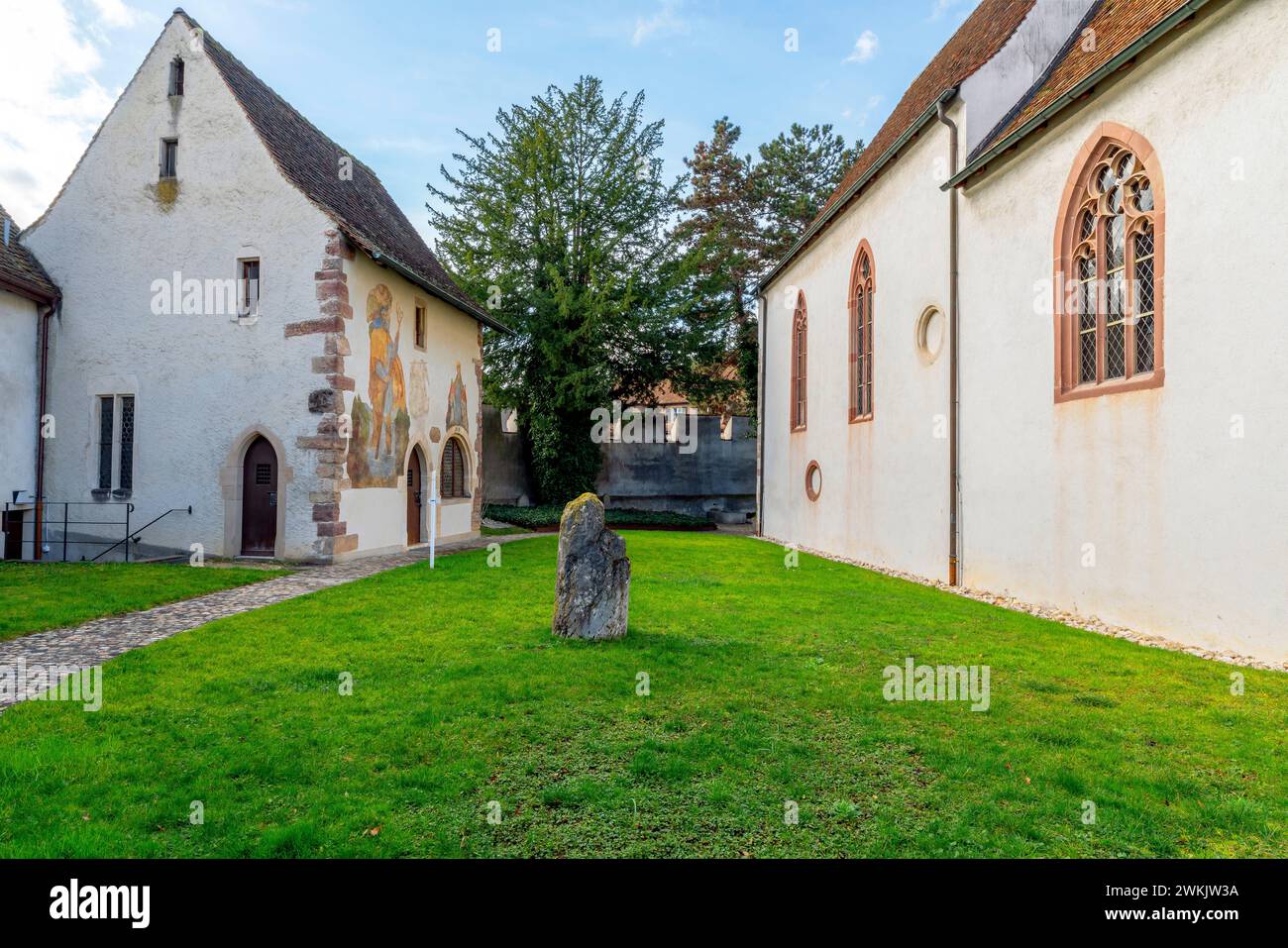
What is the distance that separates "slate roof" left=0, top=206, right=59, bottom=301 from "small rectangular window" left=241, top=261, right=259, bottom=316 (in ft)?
13.5

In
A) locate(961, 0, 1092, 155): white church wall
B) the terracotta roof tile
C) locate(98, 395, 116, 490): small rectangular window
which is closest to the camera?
locate(961, 0, 1092, 155): white church wall

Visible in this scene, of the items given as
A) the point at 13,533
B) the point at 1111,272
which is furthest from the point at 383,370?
the point at 1111,272

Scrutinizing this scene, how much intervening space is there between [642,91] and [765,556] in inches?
738

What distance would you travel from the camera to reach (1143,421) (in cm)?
809

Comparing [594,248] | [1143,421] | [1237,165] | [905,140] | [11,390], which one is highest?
[594,248]

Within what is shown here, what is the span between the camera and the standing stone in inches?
289

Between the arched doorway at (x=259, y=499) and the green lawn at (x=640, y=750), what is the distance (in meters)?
7.10

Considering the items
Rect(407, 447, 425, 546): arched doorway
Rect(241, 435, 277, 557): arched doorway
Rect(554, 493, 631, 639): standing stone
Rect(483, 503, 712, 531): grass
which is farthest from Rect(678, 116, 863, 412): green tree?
Rect(554, 493, 631, 639): standing stone

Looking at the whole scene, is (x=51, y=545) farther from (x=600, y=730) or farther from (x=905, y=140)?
(x=905, y=140)

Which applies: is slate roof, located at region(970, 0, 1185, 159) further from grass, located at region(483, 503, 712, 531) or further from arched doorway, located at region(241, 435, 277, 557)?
grass, located at region(483, 503, 712, 531)

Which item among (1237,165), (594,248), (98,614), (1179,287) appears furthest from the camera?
(594,248)
